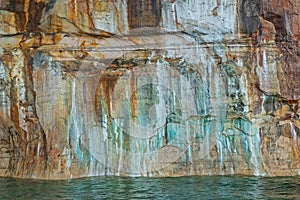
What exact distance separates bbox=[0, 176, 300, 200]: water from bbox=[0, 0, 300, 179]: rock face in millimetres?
595

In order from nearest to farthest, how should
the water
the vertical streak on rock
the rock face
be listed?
the water
the rock face
the vertical streak on rock

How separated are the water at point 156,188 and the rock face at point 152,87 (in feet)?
1.95

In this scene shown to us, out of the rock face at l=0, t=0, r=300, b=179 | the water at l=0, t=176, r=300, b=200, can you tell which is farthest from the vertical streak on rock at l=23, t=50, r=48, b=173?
the water at l=0, t=176, r=300, b=200

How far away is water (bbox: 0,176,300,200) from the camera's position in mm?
10625

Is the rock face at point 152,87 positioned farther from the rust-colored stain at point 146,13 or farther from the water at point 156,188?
the water at point 156,188

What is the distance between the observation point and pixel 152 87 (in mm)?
13102

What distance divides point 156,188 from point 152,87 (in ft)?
8.44

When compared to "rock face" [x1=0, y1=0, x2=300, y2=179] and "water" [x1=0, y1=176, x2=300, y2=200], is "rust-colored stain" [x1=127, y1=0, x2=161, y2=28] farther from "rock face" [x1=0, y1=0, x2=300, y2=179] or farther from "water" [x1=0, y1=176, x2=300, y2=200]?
"water" [x1=0, y1=176, x2=300, y2=200]

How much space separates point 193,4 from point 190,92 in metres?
1.90

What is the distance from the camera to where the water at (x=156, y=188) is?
10.6m

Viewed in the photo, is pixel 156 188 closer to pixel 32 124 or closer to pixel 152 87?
pixel 152 87

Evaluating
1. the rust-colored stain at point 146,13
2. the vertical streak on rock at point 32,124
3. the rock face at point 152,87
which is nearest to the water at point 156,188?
the rock face at point 152,87

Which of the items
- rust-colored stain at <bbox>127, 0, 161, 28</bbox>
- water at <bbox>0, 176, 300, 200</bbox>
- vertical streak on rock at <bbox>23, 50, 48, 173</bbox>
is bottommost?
water at <bbox>0, 176, 300, 200</bbox>

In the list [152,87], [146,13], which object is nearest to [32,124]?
[152,87]
